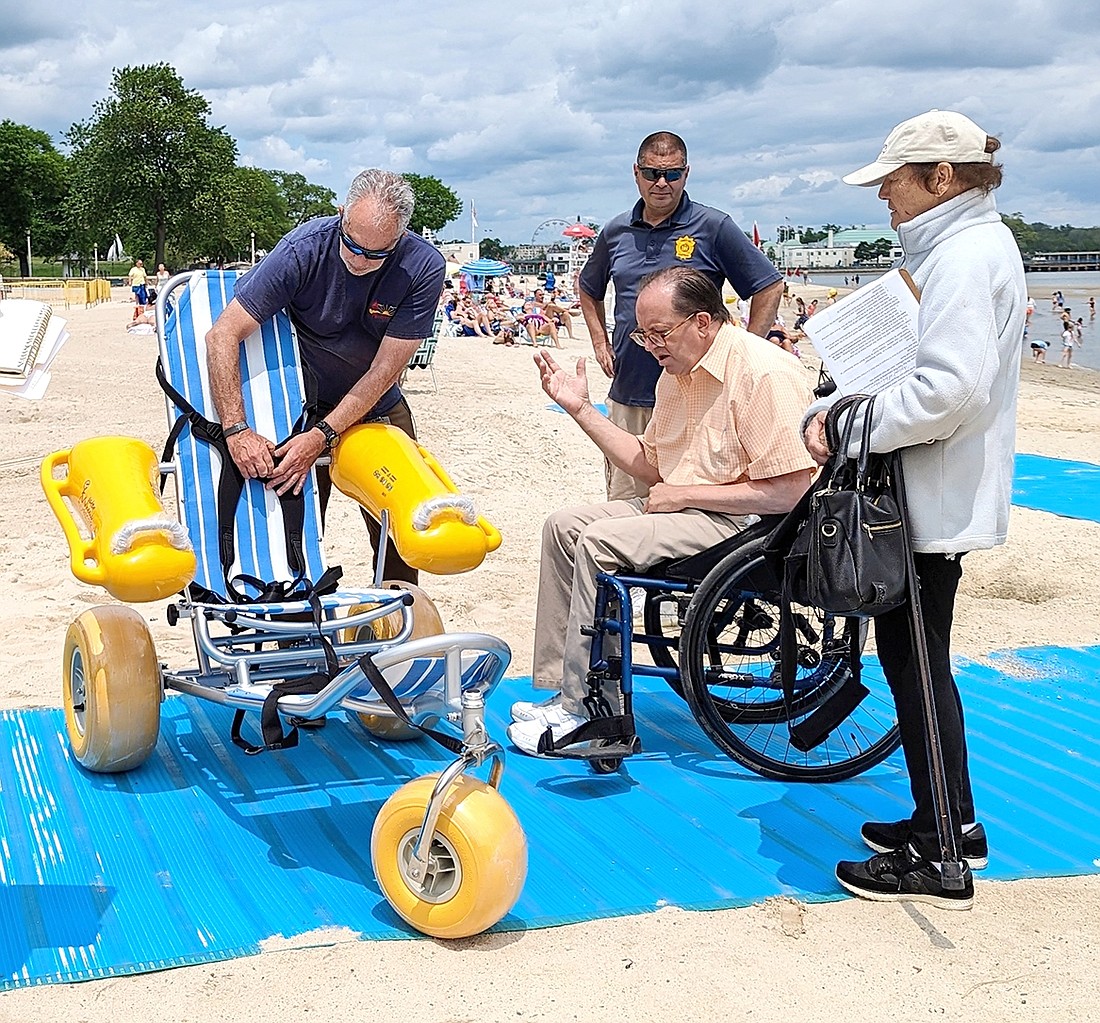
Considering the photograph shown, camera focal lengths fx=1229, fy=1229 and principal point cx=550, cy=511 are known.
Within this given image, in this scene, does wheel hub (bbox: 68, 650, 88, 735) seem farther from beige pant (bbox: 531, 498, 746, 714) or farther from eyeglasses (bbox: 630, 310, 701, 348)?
eyeglasses (bbox: 630, 310, 701, 348)

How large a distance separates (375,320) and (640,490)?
135 cm

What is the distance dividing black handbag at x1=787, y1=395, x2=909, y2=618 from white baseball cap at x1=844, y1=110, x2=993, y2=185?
20.8 inches

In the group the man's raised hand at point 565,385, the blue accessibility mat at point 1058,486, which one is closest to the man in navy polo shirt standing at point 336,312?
→ the man's raised hand at point 565,385

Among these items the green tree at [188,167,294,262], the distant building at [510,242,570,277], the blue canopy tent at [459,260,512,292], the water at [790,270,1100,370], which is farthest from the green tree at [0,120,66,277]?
the distant building at [510,242,570,277]

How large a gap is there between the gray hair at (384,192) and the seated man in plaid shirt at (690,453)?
2.16 feet

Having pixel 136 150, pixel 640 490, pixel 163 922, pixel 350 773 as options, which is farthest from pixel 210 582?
pixel 136 150

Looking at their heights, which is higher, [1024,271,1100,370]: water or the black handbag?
[1024,271,1100,370]: water

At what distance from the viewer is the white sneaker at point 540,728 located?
3.64 m

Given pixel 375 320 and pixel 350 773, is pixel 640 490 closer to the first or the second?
pixel 375 320

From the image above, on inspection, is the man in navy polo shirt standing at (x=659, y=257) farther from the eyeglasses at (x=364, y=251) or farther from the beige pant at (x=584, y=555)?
the eyeglasses at (x=364, y=251)

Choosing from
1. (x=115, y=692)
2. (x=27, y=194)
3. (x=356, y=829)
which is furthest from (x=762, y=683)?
(x=27, y=194)

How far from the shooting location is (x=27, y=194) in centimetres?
6312

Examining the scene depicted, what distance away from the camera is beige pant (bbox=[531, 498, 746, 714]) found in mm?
3531

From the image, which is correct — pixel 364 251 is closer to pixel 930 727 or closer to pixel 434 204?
pixel 930 727
